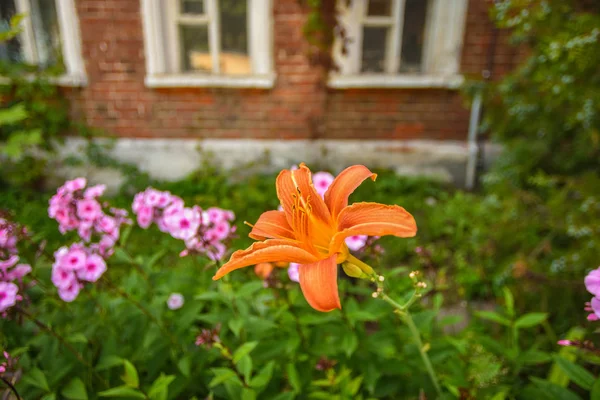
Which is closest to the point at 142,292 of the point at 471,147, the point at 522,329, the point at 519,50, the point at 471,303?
the point at 522,329

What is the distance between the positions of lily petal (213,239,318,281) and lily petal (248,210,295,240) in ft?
0.22

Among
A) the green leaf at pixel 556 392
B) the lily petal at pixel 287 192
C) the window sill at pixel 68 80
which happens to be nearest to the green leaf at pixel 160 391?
the lily petal at pixel 287 192

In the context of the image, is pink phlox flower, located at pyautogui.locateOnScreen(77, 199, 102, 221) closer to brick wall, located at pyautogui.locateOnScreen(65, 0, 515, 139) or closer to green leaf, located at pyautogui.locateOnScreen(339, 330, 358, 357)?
green leaf, located at pyautogui.locateOnScreen(339, 330, 358, 357)

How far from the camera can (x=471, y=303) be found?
2756 millimetres

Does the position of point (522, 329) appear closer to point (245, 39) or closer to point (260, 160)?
point (260, 160)

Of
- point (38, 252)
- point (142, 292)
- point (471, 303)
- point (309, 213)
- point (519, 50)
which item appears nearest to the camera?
point (309, 213)

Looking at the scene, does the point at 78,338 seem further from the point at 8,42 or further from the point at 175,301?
the point at 8,42

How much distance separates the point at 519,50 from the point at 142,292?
4.19 meters

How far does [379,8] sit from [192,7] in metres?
1.95

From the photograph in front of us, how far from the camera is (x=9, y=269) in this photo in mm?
1206

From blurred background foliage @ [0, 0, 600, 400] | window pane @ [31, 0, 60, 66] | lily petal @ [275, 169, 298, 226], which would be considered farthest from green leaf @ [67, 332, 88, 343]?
window pane @ [31, 0, 60, 66]

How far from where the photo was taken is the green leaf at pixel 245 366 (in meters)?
1.04

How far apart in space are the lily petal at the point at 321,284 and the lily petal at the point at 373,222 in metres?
0.05

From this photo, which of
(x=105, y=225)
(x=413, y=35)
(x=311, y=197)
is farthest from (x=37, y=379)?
(x=413, y=35)
